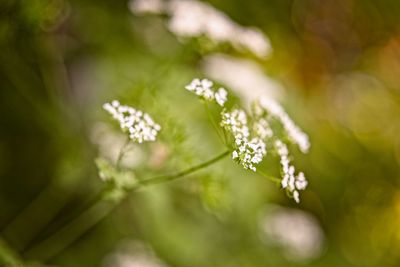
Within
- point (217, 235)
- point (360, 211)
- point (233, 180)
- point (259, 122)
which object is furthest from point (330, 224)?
point (259, 122)

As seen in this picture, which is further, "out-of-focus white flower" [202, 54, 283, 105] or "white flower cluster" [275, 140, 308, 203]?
"out-of-focus white flower" [202, 54, 283, 105]

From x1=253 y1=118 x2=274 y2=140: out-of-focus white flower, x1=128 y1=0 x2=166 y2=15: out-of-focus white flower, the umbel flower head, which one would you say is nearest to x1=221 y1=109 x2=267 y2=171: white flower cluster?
the umbel flower head

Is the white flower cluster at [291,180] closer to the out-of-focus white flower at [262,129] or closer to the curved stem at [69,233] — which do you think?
the out-of-focus white flower at [262,129]

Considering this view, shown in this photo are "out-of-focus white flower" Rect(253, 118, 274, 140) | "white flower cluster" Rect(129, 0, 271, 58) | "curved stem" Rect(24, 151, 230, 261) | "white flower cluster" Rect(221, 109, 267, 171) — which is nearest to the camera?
"white flower cluster" Rect(221, 109, 267, 171)

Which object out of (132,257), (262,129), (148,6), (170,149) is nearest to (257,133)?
(262,129)

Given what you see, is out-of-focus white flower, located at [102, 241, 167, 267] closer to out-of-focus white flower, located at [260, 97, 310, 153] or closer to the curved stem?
the curved stem

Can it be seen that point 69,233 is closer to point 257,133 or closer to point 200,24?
point 200,24

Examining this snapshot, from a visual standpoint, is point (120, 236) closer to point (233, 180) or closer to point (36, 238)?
point (36, 238)

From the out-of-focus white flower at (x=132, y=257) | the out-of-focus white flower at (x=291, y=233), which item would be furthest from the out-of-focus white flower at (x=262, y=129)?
the out-of-focus white flower at (x=291, y=233)
